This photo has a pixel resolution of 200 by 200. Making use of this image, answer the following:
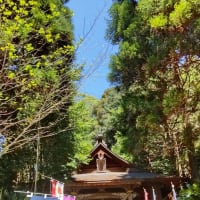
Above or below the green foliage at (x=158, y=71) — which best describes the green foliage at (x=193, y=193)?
below

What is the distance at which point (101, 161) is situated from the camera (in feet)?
44.7

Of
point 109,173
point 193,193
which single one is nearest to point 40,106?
point 193,193

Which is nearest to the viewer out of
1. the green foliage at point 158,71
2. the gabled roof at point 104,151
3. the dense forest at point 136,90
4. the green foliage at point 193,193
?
the green foliage at point 193,193

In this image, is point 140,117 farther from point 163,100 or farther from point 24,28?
point 24,28

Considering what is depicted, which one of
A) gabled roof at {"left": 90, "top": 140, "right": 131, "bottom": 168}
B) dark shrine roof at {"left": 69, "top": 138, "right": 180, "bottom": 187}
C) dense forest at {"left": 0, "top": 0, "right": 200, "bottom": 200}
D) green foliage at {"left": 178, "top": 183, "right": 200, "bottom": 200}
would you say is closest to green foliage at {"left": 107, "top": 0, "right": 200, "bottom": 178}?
dense forest at {"left": 0, "top": 0, "right": 200, "bottom": 200}

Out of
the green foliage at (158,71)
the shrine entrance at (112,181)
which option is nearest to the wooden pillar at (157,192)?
the shrine entrance at (112,181)

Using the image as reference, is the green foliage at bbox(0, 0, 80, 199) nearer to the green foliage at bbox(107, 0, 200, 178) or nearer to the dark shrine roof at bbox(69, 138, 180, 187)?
the green foliage at bbox(107, 0, 200, 178)

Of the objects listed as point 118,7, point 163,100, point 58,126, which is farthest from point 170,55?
point 58,126

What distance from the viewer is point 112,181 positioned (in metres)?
12.2

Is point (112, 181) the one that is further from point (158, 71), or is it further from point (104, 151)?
point (158, 71)

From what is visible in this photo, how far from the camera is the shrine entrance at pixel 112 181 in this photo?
12039mm

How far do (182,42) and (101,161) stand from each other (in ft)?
21.2

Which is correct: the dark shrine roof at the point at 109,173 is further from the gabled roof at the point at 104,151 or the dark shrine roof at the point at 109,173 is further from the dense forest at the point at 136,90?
the dense forest at the point at 136,90

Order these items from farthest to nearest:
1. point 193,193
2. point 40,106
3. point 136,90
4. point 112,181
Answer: point 112,181
point 136,90
point 193,193
point 40,106
